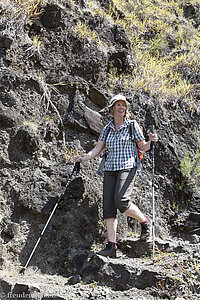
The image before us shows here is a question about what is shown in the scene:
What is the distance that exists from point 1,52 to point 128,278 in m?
4.00

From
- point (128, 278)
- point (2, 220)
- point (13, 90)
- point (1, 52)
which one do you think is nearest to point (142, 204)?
point (128, 278)

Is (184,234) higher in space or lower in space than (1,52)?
lower

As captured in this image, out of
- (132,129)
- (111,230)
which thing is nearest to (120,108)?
(132,129)

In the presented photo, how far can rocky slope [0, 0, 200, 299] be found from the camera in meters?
3.86

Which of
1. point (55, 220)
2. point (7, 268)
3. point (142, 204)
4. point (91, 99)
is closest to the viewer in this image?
point (7, 268)

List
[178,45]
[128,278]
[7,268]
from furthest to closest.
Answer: [178,45] → [7,268] → [128,278]

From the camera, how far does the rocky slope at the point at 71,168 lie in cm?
386

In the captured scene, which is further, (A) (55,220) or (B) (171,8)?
(B) (171,8)

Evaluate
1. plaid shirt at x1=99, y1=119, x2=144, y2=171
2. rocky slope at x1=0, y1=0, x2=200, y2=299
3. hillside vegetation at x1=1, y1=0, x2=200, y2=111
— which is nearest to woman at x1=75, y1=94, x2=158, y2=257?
plaid shirt at x1=99, y1=119, x2=144, y2=171

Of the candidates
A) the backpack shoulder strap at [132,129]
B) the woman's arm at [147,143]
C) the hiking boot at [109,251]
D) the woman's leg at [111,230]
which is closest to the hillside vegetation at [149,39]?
the backpack shoulder strap at [132,129]

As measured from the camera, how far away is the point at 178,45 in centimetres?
911

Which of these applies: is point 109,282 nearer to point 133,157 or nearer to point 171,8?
point 133,157

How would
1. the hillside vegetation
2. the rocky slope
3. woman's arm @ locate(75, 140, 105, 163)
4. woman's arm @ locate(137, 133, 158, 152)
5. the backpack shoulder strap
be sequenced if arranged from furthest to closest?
the hillside vegetation, woman's arm @ locate(75, 140, 105, 163), the backpack shoulder strap, woman's arm @ locate(137, 133, 158, 152), the rocky slope

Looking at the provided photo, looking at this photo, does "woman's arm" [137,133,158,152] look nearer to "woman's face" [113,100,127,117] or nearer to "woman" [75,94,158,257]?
"woman" [75,94,158,257]
